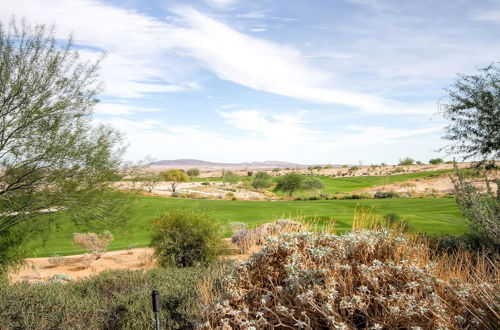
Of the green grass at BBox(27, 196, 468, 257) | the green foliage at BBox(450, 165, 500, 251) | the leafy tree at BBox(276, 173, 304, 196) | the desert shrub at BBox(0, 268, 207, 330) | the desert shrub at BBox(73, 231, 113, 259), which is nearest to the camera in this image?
the desert shrub at BBox(0, 268, 207, 330)

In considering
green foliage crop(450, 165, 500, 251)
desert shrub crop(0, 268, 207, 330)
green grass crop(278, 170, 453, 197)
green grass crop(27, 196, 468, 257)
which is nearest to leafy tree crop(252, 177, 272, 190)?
green grass crop(278, 170, 453, 197)

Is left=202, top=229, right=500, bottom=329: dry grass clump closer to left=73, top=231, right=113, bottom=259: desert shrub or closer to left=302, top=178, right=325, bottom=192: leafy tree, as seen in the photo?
left=73, top=231, right=113, bottom=259: desert shrub

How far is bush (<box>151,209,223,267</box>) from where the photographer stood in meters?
16.4

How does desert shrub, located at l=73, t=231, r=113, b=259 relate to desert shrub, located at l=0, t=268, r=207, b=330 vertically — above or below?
below

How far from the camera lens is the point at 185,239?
16.6 metres

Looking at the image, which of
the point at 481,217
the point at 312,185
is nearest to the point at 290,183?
the point at 312,185

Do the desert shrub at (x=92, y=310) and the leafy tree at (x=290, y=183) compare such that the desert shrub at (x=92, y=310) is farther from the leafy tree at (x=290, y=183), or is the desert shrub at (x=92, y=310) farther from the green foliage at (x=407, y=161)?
the green foliage at (x=407, y=161)

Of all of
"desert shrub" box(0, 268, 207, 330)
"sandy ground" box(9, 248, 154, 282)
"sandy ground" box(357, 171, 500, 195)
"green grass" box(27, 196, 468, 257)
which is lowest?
"sandy ground" box(9, 248, 154, 282)

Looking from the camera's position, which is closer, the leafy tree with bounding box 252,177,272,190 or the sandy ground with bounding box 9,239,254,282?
the sandy ground with bounding box 9,239,254,282

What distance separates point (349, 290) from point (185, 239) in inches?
490

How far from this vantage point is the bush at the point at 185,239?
1638 cm

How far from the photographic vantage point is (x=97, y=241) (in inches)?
818

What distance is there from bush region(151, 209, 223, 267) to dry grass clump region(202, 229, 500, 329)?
11.2 m

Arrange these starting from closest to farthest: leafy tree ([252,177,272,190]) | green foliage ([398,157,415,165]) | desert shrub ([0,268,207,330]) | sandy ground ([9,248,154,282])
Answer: desert shrub ([0,268,207,330]), sandy ground ([9,248,154,282]), leafy tree ([252,177,272,190]), green foliage ([398,157,415,165])
